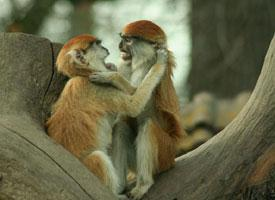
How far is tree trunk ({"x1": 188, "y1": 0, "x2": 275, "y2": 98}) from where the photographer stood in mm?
16141

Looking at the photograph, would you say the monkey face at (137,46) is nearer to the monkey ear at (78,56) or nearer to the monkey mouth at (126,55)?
A: the monkey mouth at (126,55)

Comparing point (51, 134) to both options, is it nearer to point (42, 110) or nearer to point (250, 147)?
point (42, 110)

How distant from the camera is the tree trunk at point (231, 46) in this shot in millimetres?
16141

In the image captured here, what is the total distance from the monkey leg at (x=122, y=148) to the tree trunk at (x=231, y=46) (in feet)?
20.9

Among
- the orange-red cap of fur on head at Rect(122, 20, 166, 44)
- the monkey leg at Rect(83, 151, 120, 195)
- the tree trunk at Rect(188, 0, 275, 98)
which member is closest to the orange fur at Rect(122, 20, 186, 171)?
the orange-red cap of fur on head at Rect(122, 20, 166, 44)

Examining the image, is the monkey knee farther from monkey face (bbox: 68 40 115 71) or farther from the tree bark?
monkey face (bbox: 68 40 115 71)

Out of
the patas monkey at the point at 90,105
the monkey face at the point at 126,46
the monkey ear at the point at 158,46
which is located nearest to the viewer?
the patas monkey at the point at 90,105

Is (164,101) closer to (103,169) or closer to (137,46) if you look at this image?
(137,46)

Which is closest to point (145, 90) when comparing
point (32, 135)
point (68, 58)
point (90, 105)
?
point (90, 105)

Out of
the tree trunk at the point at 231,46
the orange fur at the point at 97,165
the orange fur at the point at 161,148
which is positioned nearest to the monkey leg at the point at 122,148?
the orange fur at the point at 161,148

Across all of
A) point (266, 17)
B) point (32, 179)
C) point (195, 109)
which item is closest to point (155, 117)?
point (32, 179)

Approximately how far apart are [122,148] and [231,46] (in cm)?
732

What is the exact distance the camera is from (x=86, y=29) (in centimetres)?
1919

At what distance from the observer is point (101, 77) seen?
9422 millimetres
